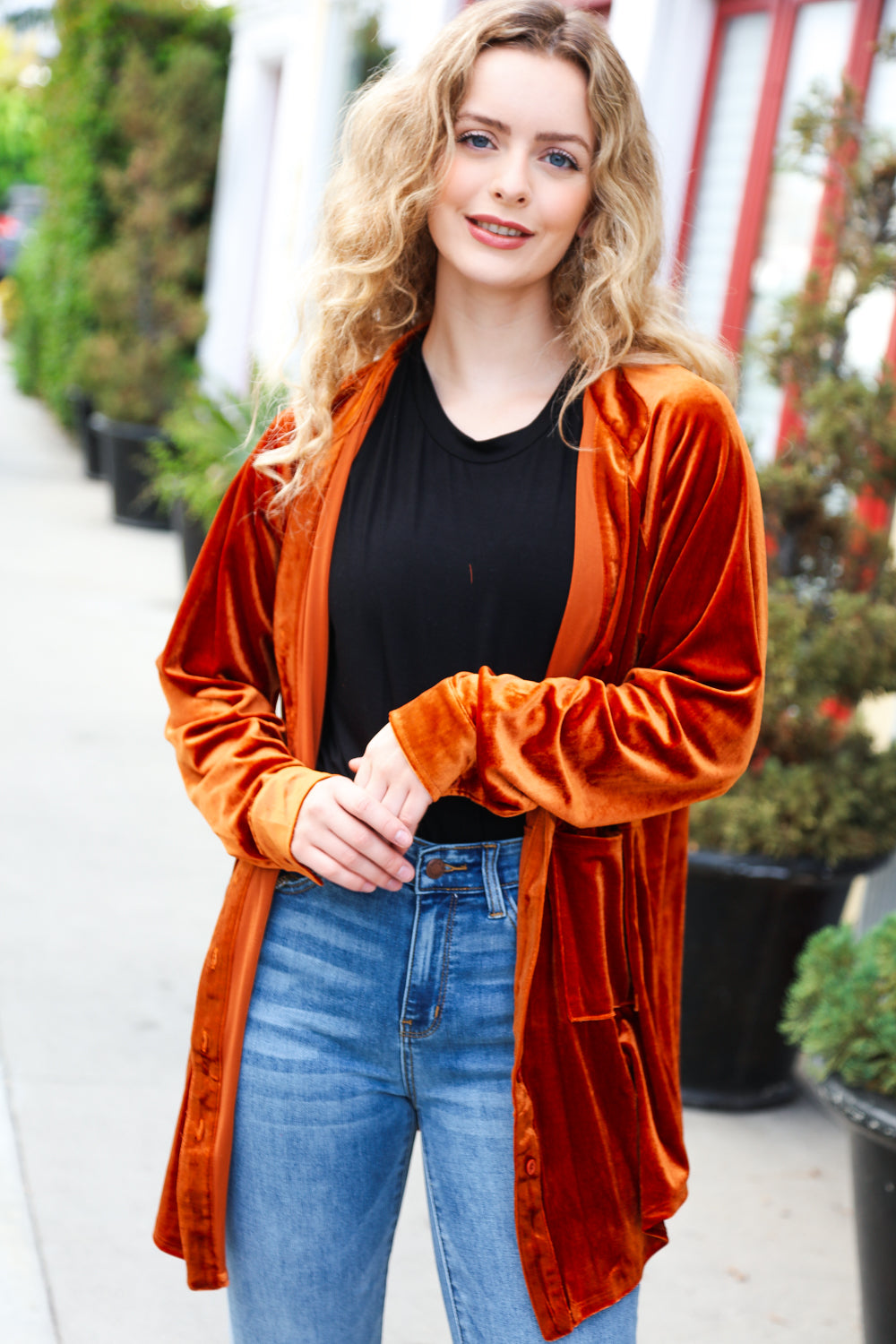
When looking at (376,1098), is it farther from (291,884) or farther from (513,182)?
(513,182)

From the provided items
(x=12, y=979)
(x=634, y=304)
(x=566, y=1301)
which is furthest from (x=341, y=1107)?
(x=12, y=979)

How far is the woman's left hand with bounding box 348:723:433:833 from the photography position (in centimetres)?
150

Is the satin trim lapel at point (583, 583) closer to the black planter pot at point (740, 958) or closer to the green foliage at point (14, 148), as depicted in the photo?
the black planter pot at point (740, 958)

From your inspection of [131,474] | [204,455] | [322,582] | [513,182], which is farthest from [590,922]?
[131,474]

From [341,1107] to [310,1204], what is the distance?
12cm

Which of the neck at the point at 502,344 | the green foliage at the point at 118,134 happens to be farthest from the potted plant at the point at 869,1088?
the green foliage at the point at 118,134

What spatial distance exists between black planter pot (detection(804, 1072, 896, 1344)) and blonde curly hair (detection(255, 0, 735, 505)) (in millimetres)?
1375

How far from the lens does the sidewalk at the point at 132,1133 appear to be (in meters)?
2.84

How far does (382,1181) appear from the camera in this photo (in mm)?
1660

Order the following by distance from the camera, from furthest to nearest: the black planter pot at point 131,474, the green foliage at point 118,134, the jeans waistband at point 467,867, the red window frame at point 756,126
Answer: the green foliage at point 118,134, the black planter pot at point 131,474, the red window frame at point 756,126, the jeans waistband at point 467,867

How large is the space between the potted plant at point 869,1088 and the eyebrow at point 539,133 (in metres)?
1.67

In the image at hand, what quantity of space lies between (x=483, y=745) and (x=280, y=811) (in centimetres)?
25

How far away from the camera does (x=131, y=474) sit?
11086 mm

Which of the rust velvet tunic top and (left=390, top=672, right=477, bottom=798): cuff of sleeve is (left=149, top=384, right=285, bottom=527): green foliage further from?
(left=390, top=672, right=477, bottom=798): cuff of sleeve
